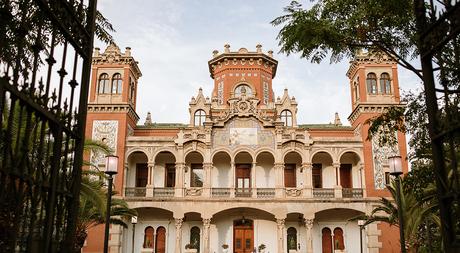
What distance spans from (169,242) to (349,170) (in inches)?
558

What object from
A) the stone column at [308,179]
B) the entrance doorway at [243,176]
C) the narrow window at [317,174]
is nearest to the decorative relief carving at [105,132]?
the entrance doorway at [243,176]

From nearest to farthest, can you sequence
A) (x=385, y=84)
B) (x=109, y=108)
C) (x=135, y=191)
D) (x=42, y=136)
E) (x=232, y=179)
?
(x=42, y=136) → (x=135, y=191) → (x=232, y=179) → (x=109, y=108) → (x=385, y=84)

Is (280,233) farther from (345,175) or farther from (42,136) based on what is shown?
(42,136)

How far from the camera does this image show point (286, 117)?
3572cm

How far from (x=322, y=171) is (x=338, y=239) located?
4995 millimetres

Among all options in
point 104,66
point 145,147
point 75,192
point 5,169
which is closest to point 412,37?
point 75,192

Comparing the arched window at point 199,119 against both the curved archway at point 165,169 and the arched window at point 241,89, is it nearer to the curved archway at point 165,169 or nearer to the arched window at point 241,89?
the curved archway at point 165,169

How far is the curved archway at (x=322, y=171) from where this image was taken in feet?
111

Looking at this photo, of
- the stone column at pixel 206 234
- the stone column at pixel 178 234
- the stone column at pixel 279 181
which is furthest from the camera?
the stone column at pixel 279 181

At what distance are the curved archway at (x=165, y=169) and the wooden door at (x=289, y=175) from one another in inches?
326

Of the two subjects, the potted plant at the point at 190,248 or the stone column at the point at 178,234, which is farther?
the stone column at the point at 178,234

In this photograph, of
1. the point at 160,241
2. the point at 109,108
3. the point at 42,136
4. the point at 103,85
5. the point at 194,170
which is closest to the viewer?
the point at 42,136

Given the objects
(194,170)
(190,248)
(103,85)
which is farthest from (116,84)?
(190,248)

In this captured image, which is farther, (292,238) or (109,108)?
(109,108)
